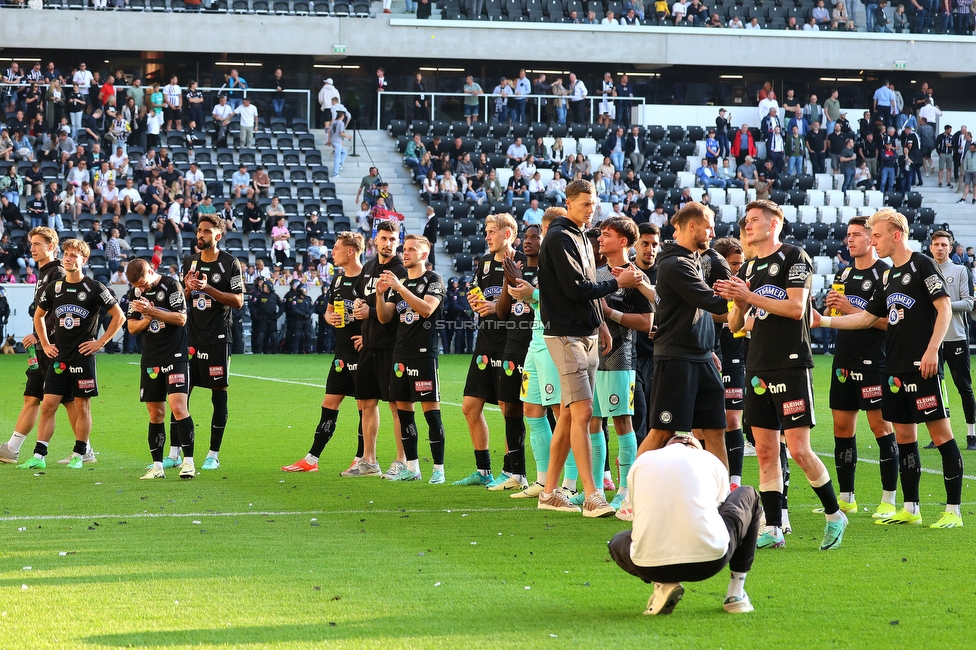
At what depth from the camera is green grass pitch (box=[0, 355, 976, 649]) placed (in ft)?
16.9

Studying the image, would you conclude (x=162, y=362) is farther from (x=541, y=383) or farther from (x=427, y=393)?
(x=541, y=383)

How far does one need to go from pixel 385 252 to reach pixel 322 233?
22050mm

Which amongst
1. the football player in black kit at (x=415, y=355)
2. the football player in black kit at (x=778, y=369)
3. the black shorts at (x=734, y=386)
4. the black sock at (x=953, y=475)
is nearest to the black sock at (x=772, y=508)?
the football player in black kit at (x=778, y=369)

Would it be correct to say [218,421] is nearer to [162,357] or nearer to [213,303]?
[162,357]

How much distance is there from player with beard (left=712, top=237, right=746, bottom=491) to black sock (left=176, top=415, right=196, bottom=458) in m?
4.29

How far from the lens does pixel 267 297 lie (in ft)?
92.7

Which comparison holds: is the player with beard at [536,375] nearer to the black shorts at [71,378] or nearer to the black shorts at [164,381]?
the black shorts at [164,381]

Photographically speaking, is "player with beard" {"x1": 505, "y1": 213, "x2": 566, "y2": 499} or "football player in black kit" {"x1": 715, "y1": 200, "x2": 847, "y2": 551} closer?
"football player in black kit" {"x1": 715, "y1": 200, "x2": 847, "y2": 551}

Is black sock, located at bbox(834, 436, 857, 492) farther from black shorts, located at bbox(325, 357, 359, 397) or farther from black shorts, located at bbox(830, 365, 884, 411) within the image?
black shorts, located at bbox(325, 357, 359, 397)

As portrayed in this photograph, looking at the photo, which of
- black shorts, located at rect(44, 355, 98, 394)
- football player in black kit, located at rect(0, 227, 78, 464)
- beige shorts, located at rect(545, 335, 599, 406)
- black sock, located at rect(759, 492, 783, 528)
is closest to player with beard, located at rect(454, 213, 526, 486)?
beige shorts, located at rect(545, 335, 599, 406)

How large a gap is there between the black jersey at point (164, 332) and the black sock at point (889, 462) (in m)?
5.57

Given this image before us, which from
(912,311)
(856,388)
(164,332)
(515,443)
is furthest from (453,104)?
(912,311)

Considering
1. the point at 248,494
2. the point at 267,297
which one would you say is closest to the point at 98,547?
the point at 248,494

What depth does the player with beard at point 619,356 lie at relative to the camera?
326 inches
